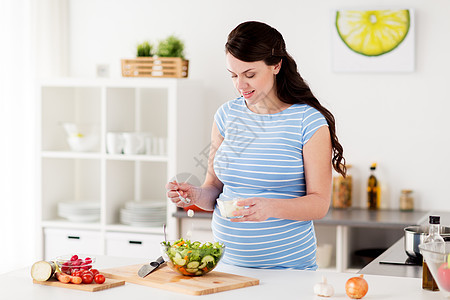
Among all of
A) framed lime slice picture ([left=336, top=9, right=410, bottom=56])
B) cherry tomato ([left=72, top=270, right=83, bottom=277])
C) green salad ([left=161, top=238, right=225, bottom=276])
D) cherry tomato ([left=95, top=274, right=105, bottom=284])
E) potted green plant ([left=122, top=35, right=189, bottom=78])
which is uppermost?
framed lime slice picture ([left=336, top=9, right=410, bottom=56])

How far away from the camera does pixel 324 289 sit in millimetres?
1783

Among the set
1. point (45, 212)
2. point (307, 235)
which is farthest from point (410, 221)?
point (45, 212)

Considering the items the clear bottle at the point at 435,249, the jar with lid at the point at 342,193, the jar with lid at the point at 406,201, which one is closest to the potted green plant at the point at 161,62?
the jar with lid at the point at 342,193

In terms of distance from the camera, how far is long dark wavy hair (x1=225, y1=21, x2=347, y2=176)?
2143 mm

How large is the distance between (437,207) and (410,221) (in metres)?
0.52

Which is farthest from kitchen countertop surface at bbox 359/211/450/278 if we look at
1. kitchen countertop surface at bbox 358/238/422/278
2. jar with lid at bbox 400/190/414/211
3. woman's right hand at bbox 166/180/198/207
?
jar with lid at bbox 400/190/414/211

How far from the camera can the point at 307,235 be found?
223cm

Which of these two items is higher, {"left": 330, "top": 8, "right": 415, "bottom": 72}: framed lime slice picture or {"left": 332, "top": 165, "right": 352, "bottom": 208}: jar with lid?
{"left": 330, "top": 8, "right": 415, "bottom": 72}: framed lime slice picture

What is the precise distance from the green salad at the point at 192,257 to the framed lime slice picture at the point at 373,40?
2320mm

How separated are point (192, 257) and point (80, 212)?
7.55ft

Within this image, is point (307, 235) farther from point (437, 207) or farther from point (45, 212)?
point (45, 212)

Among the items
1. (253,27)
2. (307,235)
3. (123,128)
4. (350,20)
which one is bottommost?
(307,235)

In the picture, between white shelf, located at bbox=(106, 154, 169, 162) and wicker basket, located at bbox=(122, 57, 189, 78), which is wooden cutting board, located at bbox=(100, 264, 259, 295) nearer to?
white shelf, located at bbox=(106, 154, 169, 162)

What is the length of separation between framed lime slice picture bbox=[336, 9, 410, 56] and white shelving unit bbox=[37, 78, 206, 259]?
3.22 feet
